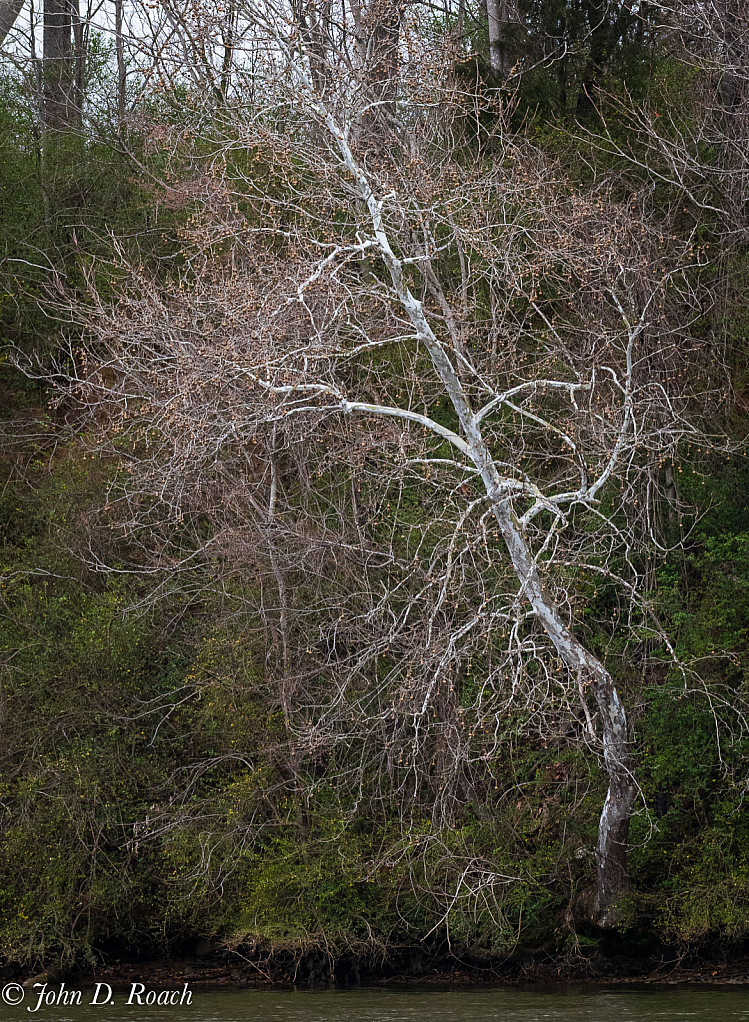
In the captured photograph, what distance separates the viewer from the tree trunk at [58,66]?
806 inches

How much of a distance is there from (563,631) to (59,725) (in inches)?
249

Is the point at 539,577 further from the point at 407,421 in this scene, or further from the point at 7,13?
the point at 7,13

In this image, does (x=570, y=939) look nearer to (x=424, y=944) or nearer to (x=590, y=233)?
(x=424, y=944)

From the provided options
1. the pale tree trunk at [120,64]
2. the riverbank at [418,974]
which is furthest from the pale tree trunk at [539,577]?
the pale tree trunk at [120,64]

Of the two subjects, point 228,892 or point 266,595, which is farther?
point 266,595

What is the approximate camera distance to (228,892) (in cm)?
1355

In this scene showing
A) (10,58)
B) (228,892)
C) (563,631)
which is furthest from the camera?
(10,58)

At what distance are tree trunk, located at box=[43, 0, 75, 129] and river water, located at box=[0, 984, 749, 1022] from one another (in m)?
13.7

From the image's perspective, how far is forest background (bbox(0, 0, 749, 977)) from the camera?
11.9 m

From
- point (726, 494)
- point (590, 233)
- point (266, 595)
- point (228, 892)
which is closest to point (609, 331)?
point (590, 233)

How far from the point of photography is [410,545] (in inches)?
561

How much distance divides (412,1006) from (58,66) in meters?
16.9

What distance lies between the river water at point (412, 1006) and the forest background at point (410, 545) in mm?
637

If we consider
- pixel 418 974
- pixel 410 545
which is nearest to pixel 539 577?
pixel 410 545
